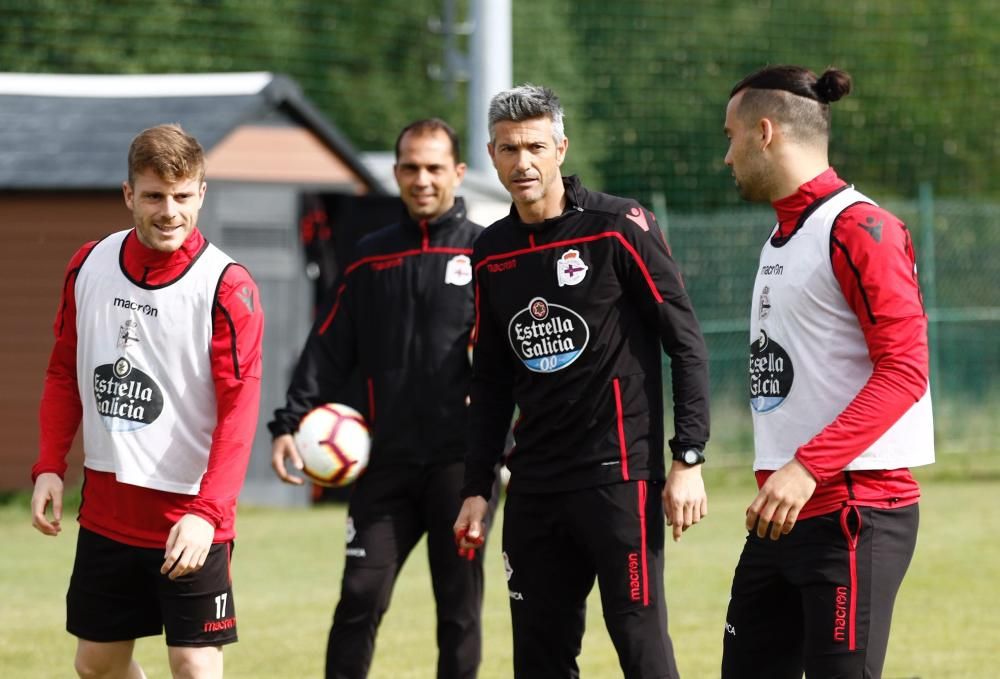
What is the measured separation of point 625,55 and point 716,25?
284 inches

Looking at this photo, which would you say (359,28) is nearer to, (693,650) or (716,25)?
(716,25)

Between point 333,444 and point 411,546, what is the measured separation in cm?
53

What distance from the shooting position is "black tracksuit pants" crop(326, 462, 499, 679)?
19.5ft

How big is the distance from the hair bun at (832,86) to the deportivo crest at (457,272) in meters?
2.22

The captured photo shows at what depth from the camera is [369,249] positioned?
6.35 meters

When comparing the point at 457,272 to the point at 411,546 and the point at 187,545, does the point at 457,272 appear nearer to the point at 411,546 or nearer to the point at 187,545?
the point at 411,546

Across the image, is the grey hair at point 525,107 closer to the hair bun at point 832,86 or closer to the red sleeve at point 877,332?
the hair bun at point 832,86

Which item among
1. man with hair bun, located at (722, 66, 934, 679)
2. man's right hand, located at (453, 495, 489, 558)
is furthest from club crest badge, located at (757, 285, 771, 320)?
man's right hand, located at (453, 495, 489, 558)

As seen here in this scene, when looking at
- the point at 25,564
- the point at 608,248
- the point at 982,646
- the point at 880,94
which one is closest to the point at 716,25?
the point at 880,94

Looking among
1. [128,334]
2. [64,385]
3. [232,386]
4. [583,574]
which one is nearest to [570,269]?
[583,574]

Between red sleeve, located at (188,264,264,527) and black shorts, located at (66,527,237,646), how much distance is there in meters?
0.24

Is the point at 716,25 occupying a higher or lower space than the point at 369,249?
higher

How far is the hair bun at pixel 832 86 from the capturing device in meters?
4.21

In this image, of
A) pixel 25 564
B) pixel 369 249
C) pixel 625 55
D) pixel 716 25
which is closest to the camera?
pixel 369 249
